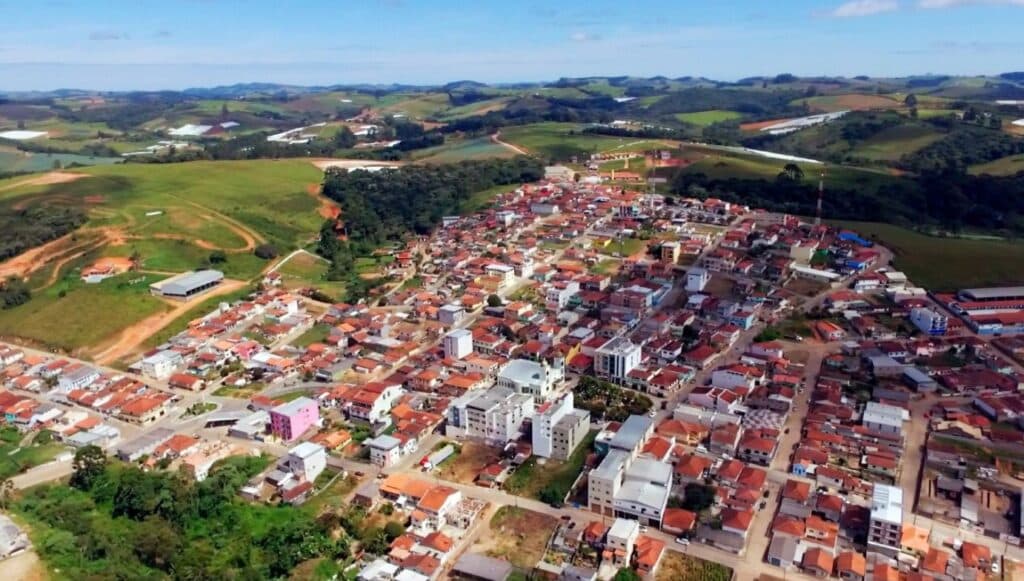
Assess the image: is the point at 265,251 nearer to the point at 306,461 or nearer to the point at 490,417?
the point at 306,461

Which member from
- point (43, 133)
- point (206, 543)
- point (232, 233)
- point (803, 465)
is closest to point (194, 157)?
point (232, 233)

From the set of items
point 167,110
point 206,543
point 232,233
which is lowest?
point 206,543

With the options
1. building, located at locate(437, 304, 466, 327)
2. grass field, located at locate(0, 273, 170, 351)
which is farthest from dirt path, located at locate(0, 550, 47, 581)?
building, located at locate(437, 304, 466, 327)

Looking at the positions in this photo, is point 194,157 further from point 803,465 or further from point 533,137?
point 803,465

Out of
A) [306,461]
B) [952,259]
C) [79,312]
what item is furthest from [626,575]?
[952,259]

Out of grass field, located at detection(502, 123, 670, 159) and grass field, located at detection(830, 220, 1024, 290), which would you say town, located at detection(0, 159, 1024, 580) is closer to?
grass field, located at detection(830, 220, 1024, 290)
